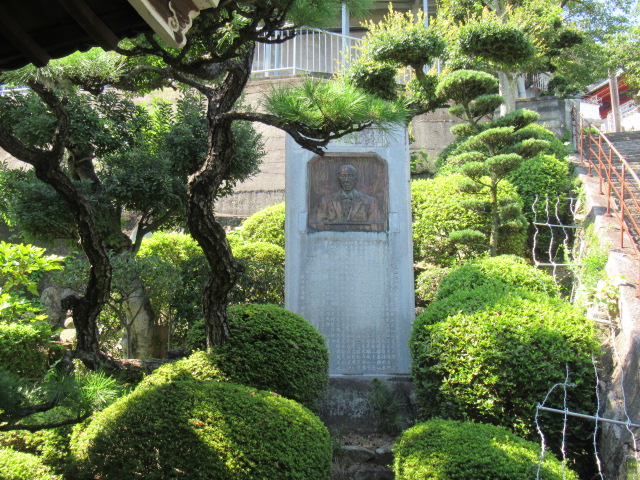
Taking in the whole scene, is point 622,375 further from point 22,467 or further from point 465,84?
point 465,84

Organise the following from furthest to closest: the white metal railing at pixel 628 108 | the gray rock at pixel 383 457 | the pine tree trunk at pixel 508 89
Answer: the white metal railing at pixel 628 108 → the pine tree trunk at pixel 508 89 → the gray rock at pixel 383 457

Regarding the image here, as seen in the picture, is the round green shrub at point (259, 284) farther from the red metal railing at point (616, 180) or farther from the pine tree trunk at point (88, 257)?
the red metal railing at point (616, 180)

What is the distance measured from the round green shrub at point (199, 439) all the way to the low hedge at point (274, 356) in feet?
2.69

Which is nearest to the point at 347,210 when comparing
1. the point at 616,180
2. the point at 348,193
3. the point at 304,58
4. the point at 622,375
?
the point at 348,193

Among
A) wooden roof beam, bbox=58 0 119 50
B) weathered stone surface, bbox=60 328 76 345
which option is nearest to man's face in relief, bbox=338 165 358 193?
weathered stone surface, bbox=60 328 76 345

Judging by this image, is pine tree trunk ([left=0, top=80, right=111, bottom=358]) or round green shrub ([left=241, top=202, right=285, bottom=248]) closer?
pine tree trunk ([left=0, top=80, right=111, bottom=358])

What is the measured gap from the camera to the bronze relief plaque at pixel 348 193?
276 inches

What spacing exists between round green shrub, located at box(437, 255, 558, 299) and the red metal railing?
0.91 meters

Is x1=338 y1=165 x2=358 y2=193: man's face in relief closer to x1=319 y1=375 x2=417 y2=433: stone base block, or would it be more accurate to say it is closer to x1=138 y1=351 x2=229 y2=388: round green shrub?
x1=319 y1=375 x2=417 y2=433: stone base block

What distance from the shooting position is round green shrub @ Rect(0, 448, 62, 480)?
4.12 meters

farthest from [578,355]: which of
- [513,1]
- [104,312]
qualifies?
[513,1]

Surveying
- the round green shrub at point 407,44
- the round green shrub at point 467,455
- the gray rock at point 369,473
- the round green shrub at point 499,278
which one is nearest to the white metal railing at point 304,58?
the round green shrub at point 407,44

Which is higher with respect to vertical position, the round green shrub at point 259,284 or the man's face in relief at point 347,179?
the man's face in relief at point 347,179

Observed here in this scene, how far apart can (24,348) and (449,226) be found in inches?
227
